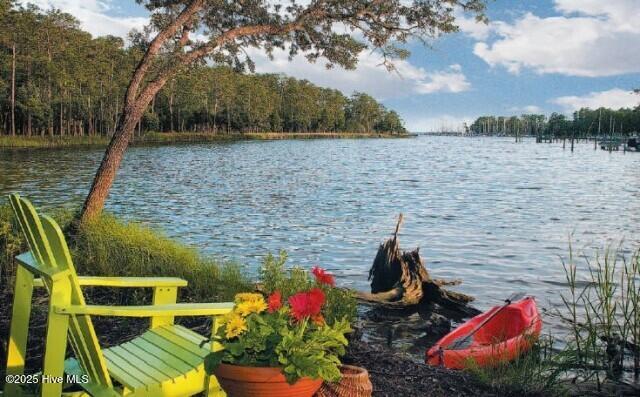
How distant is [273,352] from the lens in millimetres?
3127

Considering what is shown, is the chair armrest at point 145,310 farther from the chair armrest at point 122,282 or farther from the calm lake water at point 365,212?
the calm lake water at point 365,212

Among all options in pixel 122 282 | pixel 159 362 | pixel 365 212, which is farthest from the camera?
pixel 365 212

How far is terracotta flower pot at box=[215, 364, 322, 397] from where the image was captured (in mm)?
3086

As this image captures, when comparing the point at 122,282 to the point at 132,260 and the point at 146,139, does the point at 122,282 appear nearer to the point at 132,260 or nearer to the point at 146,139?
the point at 132,260

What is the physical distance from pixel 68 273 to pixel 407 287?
28.2ft

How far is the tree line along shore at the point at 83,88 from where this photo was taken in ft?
185

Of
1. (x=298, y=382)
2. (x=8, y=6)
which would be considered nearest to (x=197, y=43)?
(x=298, y=382)

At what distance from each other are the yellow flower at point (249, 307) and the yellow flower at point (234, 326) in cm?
4

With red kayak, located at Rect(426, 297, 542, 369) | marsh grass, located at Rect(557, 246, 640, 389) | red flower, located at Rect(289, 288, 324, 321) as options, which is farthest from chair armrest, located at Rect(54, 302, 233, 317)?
red kayak, located at Rect(426, 297, 542, 369)

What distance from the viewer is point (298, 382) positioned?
3.15 meters

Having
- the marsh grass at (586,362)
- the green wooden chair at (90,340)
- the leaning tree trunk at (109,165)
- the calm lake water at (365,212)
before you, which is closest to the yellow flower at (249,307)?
the green wooden chair at (90,340)

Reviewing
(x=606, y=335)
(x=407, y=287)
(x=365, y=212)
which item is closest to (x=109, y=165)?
(x=407, y=287)

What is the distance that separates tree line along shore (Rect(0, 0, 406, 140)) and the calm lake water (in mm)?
7022

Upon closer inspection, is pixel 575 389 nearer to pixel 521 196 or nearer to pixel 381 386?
pixel 381 386
